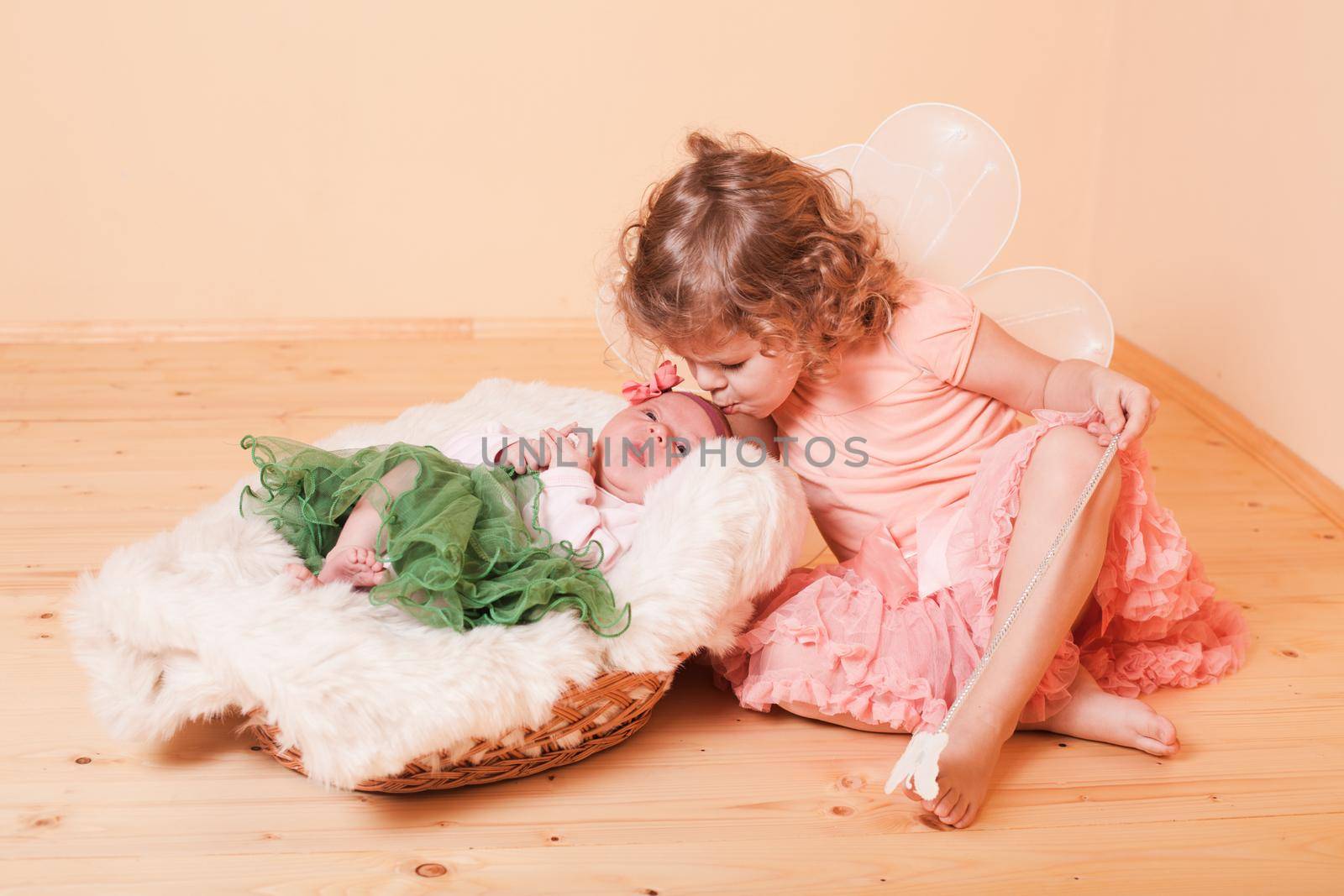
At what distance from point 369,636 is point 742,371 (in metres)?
0.47

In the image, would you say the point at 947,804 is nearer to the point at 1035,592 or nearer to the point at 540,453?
the point at 1035,592

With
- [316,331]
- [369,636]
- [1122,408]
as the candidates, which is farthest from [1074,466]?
[316,331]

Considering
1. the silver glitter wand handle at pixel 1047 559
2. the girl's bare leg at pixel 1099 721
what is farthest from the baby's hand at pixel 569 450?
the silver glitter wand handle at pixel 1047 559

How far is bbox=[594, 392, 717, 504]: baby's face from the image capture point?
135 cm

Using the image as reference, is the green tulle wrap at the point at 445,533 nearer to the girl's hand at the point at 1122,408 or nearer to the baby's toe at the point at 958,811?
the baby's toe at the point at 958,811

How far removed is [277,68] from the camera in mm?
2451

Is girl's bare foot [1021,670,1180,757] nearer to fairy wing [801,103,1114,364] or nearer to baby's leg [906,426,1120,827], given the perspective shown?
baby's leg [906,426,1120,827]

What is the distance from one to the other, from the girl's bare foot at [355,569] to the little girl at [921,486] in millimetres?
374

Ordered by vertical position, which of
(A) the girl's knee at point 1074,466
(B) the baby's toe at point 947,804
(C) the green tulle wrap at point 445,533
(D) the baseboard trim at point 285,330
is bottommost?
(D) the baseboard trim at point 285,330

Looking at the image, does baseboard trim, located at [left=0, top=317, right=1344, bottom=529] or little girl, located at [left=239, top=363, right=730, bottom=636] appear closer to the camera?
little girl, located at [left=239, top=363, right=730, bottom=636]

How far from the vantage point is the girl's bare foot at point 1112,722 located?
1.18m

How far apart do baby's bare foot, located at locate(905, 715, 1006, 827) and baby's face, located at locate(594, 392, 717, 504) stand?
0.43 m

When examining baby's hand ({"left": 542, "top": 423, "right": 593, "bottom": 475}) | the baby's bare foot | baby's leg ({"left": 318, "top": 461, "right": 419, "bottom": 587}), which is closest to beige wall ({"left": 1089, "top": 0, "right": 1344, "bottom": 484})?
the baby's bare foot

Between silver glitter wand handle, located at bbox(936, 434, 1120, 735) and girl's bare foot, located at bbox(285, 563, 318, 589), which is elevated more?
silver glitter wand handle, located at bbox(936, 434, 1120, 735)
